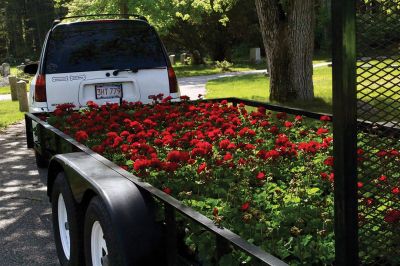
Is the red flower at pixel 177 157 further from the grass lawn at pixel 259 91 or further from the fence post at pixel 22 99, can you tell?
the fence post at pixel 22 99

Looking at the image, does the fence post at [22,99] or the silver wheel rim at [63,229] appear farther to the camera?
the fence post at [22,99]

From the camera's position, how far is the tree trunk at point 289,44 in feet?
40.0

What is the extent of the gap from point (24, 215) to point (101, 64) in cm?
209

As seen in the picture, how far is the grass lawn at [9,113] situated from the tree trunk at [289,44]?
6.49 metres

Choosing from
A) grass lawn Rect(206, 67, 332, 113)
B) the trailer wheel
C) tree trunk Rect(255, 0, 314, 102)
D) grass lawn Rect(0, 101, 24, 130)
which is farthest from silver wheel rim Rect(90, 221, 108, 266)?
grass lawn Rect(0, 101, 24, 130)

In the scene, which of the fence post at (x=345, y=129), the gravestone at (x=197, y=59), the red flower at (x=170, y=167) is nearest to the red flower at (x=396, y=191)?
the fence post at (x=345, y=129)

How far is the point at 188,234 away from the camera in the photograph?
2.43 metres

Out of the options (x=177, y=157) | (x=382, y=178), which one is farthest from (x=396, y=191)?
(x=177, y=157)

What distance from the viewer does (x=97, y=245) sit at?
3.10 meters

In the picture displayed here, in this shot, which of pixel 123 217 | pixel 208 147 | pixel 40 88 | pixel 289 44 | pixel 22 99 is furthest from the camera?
pixel 22 99

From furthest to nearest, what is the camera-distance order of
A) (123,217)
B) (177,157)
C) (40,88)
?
(40,88) < (177,157) < (123,217)

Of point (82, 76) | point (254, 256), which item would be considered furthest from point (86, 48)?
point (254, 256)

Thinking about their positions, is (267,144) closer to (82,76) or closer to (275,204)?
(275,204)

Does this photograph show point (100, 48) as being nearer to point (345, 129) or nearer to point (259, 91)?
point (345, 129)
